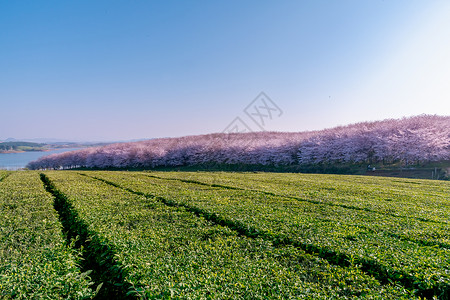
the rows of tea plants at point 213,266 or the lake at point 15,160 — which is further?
the lake at point 15,160

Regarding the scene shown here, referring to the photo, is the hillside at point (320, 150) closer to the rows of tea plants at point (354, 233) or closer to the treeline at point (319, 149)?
the treeline at point (319, 149)

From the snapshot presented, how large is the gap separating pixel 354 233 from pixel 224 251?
15.2 feet

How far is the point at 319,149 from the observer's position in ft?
178

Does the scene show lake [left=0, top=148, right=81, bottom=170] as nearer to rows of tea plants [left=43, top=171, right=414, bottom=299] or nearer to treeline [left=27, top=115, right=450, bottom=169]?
treeline [left=27, top=115, right=450, bottom=169]

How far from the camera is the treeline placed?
4309 centimetres

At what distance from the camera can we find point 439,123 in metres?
46.8

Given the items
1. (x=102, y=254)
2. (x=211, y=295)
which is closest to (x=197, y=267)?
(x=211, y=295)

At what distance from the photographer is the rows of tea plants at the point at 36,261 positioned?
4.94m

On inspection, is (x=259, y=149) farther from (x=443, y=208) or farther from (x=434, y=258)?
(x=434, y=258)

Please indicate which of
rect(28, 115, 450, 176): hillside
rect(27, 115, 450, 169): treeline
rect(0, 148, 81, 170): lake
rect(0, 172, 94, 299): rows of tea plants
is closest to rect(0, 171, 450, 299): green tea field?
rect(0, 172, 94, 299): rows of tea plants

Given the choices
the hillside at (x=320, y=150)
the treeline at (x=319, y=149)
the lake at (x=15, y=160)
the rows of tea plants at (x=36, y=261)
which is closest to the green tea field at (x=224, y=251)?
the rows of tea plants at (x=36, y=261)

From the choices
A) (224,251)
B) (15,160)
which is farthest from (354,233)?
(15,160)

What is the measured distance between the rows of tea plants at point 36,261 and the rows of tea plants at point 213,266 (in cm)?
94

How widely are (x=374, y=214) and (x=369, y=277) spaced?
20.1ft
